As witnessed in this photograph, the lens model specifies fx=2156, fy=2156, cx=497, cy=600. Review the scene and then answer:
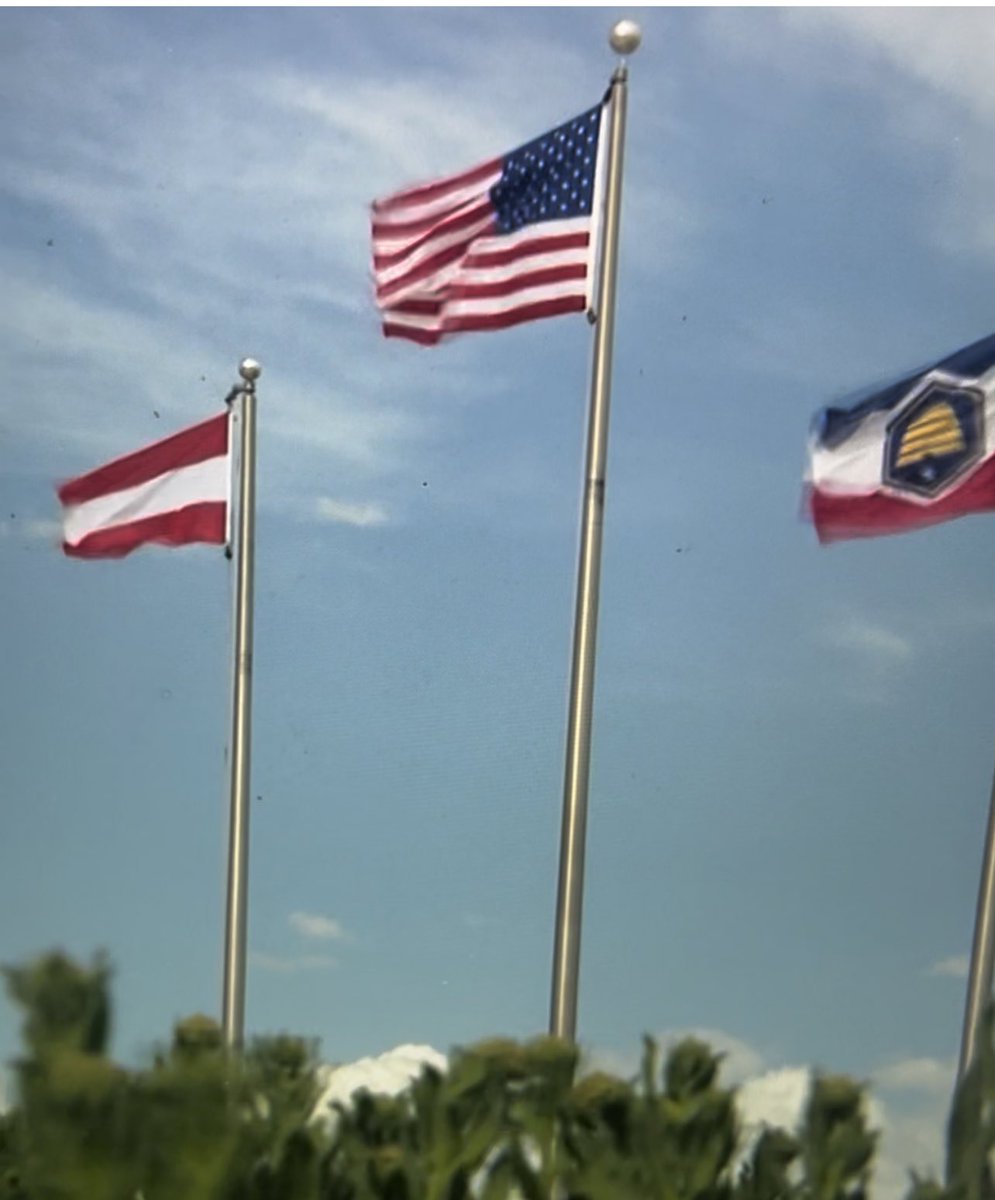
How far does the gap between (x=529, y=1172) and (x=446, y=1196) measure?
0.31 metres

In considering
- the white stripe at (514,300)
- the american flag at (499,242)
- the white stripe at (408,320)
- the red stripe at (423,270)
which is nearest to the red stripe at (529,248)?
the american flag at (499,242)

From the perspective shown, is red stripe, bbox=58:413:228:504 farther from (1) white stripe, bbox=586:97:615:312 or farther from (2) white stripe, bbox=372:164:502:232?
(1) white stripe, bbox=586:97:615:312

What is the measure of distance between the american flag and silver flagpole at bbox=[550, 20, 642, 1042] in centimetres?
15

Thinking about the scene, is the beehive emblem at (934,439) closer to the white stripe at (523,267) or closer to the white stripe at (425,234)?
the white stripe at (523,267)

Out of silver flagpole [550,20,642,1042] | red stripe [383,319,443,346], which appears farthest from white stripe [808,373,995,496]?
red stripe [383,319,443,346]

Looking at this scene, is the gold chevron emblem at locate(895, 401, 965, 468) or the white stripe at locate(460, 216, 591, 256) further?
the gold chevron emblem at locate(895, 401, 965, 468)

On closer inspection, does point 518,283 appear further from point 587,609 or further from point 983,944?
point 983,944

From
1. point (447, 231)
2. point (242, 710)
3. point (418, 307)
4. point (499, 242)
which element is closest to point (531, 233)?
point (499, 242)

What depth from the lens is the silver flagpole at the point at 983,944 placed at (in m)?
12.4

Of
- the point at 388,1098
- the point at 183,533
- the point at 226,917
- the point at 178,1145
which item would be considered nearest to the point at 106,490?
the point at 183,533

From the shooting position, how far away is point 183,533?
16609mm

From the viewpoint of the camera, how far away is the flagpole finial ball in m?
13.0

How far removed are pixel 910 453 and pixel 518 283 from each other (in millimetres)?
2743

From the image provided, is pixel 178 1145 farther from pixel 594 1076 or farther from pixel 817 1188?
pixel 817 1188
